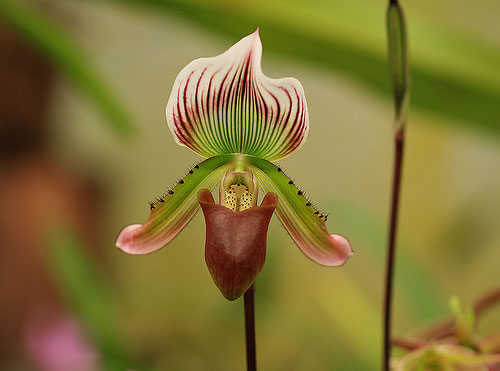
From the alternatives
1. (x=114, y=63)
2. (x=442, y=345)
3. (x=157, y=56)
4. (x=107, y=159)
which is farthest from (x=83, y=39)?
(x=442, y=345)

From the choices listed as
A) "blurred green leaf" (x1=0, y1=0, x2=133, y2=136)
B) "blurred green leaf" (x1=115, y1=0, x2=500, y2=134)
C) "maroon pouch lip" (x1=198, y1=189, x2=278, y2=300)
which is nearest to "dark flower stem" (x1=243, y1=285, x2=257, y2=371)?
"maroon pouch lip" (x1=198, y1=189, x2=278, y2=300)

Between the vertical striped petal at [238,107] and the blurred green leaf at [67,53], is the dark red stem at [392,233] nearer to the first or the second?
the vertical striped petal at [238,107]

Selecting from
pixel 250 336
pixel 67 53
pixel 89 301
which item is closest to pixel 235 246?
pixel 250 336

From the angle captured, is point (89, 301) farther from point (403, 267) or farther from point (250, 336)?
point (250, 336)

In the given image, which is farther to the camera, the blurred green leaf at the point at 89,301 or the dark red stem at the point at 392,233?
the blurred green leaf at the point at 89,301

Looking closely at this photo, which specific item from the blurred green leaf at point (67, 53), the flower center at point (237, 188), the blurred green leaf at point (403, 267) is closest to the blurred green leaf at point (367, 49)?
the blurred green leaf at point (67, 53)

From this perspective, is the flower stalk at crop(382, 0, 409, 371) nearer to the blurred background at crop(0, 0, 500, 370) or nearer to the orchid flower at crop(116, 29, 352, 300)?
the orchid flower at crop(116, 29, 352, 300)
